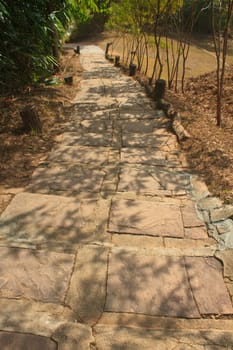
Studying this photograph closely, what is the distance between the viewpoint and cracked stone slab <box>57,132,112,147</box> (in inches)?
154

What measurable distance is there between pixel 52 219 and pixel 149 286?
1.02 meters

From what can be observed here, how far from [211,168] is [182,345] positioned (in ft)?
6.83

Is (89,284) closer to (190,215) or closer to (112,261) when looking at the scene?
(112,261)

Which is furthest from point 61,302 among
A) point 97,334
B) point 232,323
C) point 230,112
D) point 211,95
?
point 211,95

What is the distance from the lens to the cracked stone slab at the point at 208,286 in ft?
5.77

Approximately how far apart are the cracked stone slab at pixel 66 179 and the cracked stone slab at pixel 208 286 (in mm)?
1245

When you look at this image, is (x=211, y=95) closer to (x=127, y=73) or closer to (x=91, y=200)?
(x=127, y=73)

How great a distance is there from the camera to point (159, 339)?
1.53 metres

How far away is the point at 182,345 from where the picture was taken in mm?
1505

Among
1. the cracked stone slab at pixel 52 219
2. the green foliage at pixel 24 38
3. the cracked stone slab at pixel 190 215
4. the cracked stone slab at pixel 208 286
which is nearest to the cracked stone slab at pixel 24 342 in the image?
the cracked stone slab at pixel 52 219

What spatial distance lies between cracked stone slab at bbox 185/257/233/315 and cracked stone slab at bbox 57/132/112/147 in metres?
2.29

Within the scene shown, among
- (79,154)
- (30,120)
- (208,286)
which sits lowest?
(208,286)

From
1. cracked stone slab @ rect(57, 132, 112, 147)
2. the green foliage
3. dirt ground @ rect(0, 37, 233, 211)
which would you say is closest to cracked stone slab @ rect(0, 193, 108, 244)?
dirt ground @ rect(0, 37, 233, 211)

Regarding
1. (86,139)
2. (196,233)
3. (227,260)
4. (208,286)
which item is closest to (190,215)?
(196,233)
